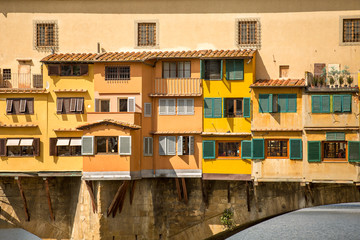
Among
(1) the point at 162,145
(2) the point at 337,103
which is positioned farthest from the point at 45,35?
(2) the point at 337,103

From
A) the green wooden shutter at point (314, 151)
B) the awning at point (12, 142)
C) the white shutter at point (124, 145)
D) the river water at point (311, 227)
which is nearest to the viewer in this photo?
the green wooden shutter at point (314, 151)

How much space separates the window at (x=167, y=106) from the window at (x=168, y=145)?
1.35m

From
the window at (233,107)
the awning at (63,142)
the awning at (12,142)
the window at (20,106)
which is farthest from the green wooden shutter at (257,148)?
the awning at (12,142)

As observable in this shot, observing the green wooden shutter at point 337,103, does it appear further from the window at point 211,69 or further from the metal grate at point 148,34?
the metal grate at point 148,34

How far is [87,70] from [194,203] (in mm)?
9224

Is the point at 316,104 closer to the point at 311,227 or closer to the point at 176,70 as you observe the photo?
the point at 176,70

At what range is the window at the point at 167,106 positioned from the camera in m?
41.2

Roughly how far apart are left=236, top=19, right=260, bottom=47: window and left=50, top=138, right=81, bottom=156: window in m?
10.4

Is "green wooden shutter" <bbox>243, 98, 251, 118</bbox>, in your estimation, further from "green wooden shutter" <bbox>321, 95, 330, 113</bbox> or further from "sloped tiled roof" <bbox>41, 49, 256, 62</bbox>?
"green wooden shutter" <bbox>321, 95, 330, 113</bbox>

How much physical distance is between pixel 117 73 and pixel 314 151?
11093 millimetres

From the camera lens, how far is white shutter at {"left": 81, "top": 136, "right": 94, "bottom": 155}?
39.7m

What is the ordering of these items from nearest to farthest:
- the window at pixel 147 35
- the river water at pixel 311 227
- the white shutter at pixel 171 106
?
the white shutter at pixel 171 106, the window at pixel 147 35, the river water at pixel 311 227

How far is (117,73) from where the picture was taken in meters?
41.1

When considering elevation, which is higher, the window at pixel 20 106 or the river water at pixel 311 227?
the window at pixel 20 106
